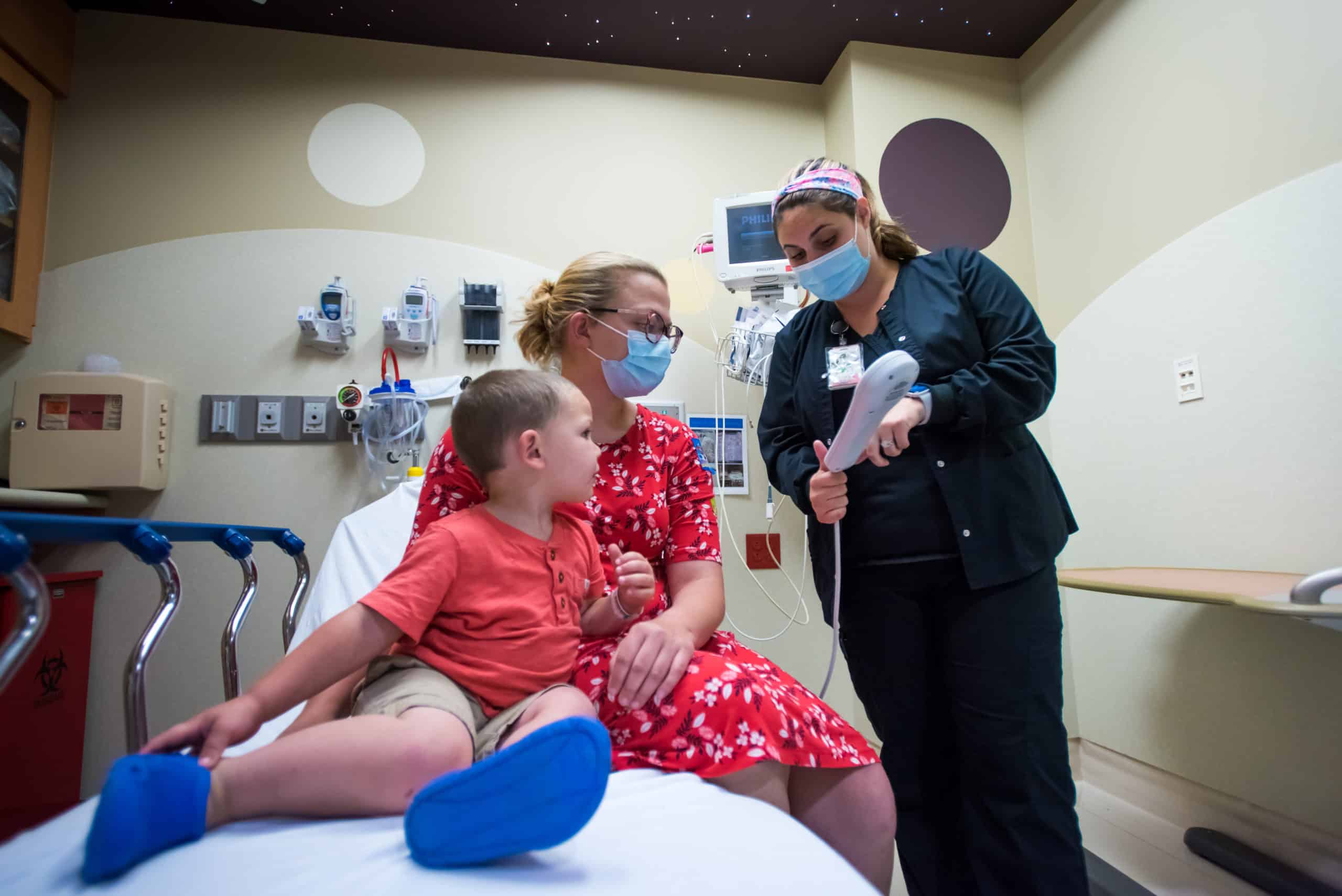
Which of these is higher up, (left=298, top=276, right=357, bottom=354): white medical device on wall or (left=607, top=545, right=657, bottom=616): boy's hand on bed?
(left=298, top=276, right=357, bottom=354): white medical device on wall

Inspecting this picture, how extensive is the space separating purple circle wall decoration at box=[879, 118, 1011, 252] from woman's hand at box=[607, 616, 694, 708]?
2.12 m

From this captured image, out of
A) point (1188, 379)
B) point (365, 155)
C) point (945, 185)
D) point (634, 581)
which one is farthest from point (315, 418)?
point (1188, 379)

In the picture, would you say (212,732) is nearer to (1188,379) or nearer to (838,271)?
(838,271)

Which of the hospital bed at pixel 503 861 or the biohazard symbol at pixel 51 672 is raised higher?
the hospital bed at pixel 503 861

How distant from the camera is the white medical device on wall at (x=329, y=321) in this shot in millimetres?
2168

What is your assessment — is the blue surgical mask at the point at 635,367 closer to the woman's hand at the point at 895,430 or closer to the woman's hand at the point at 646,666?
the woman's hand at the point at 895,430

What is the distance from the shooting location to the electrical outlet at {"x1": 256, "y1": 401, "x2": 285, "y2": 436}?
2.18m

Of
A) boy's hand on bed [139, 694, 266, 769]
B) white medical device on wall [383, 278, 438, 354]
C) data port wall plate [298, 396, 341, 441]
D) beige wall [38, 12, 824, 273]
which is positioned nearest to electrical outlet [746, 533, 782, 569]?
beige wall [38, 12, 824, 273]

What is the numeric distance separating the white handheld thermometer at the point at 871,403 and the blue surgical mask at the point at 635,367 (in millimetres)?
352

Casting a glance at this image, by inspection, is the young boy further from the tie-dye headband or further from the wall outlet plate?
the wall outlet plate

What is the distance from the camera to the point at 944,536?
117 cm

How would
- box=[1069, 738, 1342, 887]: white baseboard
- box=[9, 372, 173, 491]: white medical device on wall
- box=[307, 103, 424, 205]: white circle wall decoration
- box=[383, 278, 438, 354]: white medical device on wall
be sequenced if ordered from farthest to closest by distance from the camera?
box=[307, 103, 424, 205]: white circle wall decoration → box=[383, 278, 438, 354]: white medical device on wall → box=[9, 372, 173, 491]: white medical device on wall → box=[1069, 738, 1342, 887]: white baseboard

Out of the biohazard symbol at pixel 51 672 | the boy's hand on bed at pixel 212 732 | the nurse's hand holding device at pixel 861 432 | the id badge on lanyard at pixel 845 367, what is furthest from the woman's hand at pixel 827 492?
the biohazard symbol at pixel 51 672

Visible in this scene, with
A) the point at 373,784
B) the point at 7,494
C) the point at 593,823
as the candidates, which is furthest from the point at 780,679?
the point at 7,494
